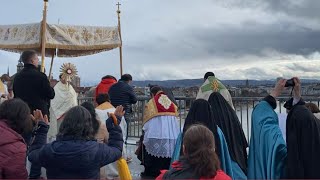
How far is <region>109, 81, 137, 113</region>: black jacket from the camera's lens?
865cm

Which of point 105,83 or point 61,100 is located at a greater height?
point 105,83

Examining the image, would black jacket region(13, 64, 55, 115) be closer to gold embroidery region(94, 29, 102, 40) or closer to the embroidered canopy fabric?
the embroidered canopy fabric

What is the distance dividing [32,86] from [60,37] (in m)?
4.17

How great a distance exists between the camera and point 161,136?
24.6ft

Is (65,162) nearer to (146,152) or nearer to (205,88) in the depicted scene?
(205,88)

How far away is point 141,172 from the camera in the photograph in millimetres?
7699

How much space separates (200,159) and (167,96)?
480 centimetres

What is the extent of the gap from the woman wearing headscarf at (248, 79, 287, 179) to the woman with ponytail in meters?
1.29

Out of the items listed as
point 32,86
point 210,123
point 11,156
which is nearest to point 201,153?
point 210,123

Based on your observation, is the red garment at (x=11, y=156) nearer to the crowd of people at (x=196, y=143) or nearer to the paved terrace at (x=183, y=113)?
the crowd of people at (x=196, y=143)

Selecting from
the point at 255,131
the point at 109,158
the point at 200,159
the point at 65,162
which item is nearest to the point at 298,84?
the point at 255,131

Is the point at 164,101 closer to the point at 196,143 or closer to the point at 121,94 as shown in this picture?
the point at 121,94

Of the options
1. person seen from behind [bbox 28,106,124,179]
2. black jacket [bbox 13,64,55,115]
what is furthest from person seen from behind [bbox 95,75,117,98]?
person seen from behind [bbox 28,106,124,179]

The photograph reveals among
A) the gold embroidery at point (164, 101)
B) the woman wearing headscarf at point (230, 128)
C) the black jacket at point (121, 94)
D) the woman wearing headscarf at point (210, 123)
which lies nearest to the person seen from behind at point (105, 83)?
the black jacket at point (121, 94)
